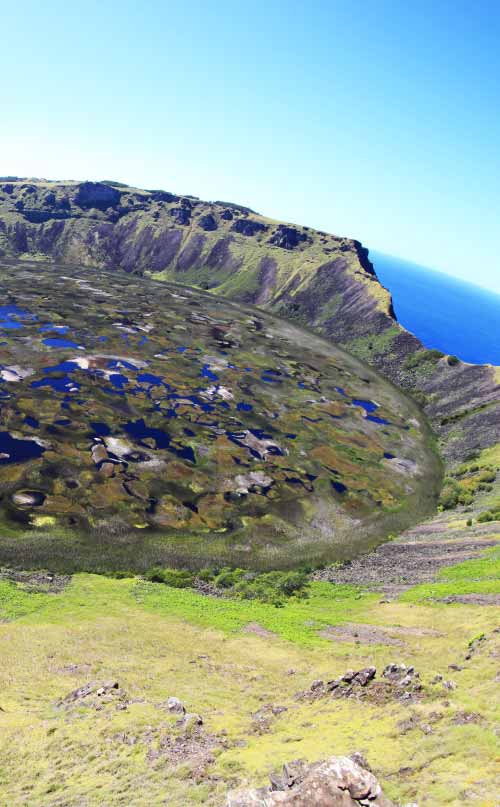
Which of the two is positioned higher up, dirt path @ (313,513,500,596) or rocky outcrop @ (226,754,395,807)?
rocky outcrop @ (226,754,395,807)

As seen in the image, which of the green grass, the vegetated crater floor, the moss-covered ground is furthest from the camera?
the vegetated crater floor

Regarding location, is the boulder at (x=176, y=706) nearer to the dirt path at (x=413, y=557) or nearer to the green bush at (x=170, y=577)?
the green bush at (x=170, y=577)

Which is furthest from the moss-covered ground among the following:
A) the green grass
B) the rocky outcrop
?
the rocky outcrop

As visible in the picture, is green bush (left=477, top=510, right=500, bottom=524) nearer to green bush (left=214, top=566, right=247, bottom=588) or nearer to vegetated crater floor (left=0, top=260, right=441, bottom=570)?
vegetated crater floor (left=0, top=260, right=441, bottom=570)

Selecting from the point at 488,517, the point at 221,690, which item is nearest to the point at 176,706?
the point at 221,690

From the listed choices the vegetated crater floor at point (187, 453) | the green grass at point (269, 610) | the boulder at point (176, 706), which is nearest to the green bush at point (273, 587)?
the green grass at point (269, 610)

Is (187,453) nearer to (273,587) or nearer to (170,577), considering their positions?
(170,577)

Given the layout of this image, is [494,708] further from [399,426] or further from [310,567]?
[399,426]
